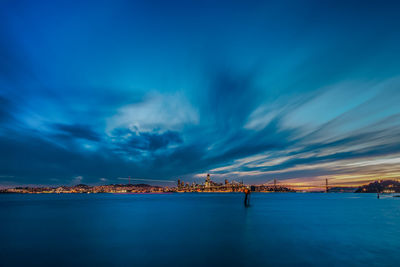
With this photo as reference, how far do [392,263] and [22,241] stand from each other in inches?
1292

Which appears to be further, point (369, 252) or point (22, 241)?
point (22, 241)

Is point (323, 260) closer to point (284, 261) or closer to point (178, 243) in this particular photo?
point (284, 261)

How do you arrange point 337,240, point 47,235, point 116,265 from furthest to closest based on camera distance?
point 47,235, point 337,240, point 116,265

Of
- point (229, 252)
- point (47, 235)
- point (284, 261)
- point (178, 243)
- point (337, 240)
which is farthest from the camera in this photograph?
point (47, 235)

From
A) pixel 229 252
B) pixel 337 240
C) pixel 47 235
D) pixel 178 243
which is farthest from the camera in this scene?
pixel 47 235

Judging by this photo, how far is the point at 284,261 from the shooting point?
1711cm

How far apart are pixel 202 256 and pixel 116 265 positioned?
644 cm

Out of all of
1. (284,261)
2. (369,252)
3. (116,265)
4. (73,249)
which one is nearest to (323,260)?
(284,261)

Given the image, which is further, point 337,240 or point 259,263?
point 337,240

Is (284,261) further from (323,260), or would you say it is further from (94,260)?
(94,260)

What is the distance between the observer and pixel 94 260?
1692cm

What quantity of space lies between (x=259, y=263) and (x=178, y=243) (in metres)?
8.64

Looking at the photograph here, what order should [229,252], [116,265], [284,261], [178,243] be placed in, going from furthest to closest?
[178,243] < [229,252] < [284,261] < [116,265]

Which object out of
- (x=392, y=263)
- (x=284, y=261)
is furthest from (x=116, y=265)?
(x=392, y=263)
